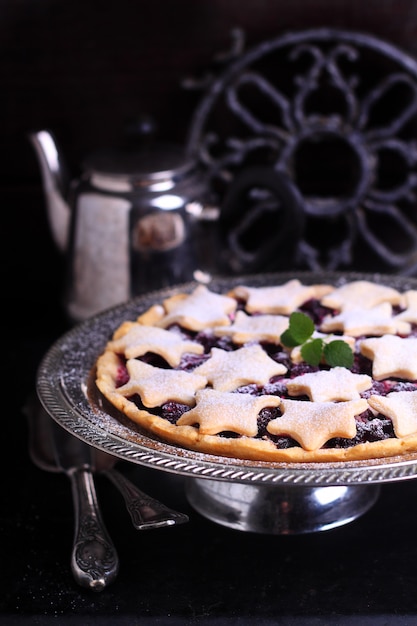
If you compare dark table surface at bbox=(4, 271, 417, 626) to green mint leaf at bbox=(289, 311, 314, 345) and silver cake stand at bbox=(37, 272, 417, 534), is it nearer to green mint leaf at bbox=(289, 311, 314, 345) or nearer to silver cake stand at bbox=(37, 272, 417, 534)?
silver cake stand at bbox=(37, 272, 417, 534)

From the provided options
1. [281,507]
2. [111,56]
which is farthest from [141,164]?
[281,507]

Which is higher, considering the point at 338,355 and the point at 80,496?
the point at 338,355

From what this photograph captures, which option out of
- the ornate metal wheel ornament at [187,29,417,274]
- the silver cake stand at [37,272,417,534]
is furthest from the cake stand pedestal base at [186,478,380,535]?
the ornate metal wheel ornament at [187,29,417,274]

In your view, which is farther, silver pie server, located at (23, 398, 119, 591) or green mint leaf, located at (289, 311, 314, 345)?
green mint leaf, located at (289, 311, 314, 345)

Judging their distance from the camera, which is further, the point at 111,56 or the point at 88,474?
the point at 111,56

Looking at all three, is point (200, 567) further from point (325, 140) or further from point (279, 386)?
point (325, 140)

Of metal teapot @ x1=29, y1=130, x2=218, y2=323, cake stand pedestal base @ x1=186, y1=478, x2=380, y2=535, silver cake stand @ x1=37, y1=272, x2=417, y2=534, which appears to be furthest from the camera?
metal teapot @ x1=29, y1=130, x2=218, y2=323

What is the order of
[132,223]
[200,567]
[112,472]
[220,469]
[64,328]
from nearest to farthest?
[220,469]
[200,567]
[112,472]
[132,223]
[64,328]

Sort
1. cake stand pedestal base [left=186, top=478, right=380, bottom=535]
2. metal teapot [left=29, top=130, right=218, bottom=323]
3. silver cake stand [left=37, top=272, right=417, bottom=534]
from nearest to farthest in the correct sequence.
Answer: silver cake stand [left=37, top=272, right=417, bottom=534]
cake stand pedestal base [left=186, top=478, right=380, bottom=535]
metal teapot [left=29, top=130, right=218, bottom=323]

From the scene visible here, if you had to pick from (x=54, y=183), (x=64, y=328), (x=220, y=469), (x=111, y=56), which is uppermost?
(x=111, y=56)
